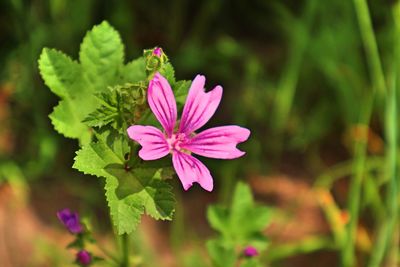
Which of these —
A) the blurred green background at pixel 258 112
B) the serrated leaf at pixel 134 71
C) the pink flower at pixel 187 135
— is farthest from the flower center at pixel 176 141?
the blurred green background at pixel 258 112

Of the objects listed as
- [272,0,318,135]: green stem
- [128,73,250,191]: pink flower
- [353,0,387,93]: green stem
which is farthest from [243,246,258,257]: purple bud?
[272,0,318,135]: green stem

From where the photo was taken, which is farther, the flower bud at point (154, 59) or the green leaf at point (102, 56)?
the green leaf at point (102, 56)

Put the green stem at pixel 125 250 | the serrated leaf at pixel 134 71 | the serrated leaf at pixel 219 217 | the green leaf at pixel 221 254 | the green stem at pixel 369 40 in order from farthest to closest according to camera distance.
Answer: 1. the green stem at pixel 369 40
2. the serrated leaf at pixel 219 217
3. the green leaf at pixel 221 254
4. the serrated leaf at pixel 134 71
5. the green stem at pixel 125 250

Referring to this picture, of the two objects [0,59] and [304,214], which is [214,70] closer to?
[304,214]

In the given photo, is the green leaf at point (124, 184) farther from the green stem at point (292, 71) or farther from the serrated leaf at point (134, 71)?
the green stem at point (292, 71)

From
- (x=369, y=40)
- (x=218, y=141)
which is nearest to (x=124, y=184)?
(x=218, y=141)

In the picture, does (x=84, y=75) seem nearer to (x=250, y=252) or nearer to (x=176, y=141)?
(x=176, y=141)
